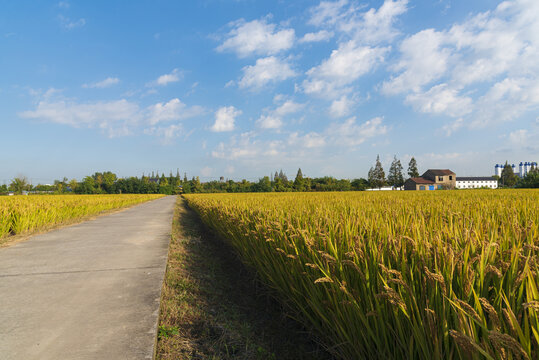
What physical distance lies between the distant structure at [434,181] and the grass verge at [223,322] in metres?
69.9

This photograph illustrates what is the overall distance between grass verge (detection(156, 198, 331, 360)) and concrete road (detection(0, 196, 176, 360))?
0.71 ft

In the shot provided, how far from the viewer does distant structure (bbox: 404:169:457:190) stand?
63.1 metres

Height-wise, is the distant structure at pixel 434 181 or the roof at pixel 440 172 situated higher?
the roof at pixel 440 172

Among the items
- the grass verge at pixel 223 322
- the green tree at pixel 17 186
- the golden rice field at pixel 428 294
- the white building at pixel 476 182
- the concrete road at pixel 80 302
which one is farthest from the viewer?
the white building at pixel 476 182

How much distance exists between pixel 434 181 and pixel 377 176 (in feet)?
50.8

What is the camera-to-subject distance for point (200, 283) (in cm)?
326

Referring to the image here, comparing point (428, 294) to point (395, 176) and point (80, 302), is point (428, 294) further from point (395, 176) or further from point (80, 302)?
point (395, 176)

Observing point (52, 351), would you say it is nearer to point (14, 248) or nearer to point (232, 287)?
point (232, 287)

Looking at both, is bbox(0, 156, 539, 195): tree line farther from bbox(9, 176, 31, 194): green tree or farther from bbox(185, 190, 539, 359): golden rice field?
bbox(185, 190, 539, 359): golden rice field

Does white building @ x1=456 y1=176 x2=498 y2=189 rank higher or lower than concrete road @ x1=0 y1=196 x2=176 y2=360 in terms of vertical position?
higher

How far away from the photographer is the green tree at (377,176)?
6607 cm

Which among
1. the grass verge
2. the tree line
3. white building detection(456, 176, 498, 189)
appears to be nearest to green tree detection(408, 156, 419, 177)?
Result: the tree line

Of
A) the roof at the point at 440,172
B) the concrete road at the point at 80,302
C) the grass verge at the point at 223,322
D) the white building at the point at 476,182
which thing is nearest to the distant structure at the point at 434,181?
the roof at the point at 440,172

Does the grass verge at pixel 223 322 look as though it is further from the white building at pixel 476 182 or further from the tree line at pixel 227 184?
the white building at pixel 476 182
